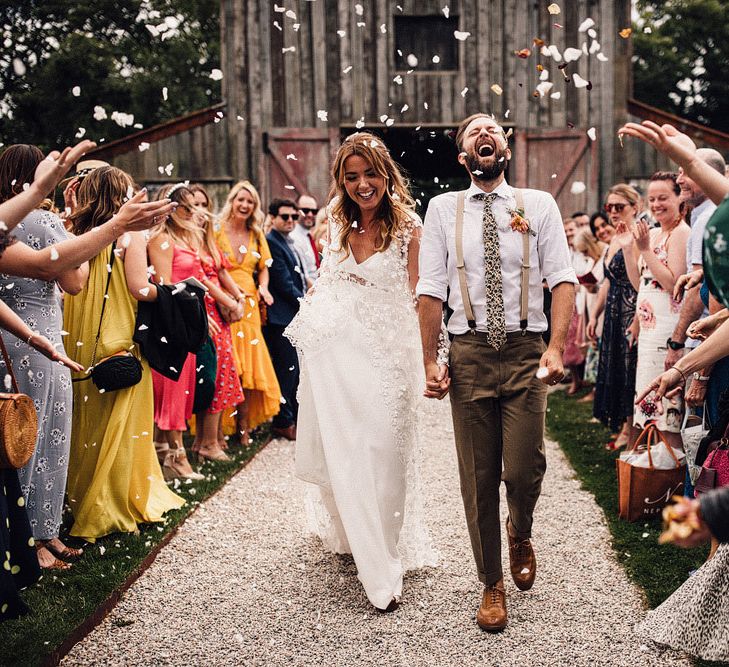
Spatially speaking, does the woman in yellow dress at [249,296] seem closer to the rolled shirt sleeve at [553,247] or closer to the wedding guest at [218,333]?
the wedding guest at [218,333]

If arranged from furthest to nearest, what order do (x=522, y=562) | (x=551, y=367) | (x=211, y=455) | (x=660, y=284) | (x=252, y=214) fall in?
(x=252, y=214) < (x=211, y=455) < (x=660, y=284) < (x=522, y=562) < (x=551, y=367)

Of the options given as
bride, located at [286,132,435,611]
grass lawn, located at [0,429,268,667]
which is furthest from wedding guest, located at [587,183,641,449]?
grass lawn, located at [0,429,268,667]

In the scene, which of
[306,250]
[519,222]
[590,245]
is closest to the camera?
[519,222]

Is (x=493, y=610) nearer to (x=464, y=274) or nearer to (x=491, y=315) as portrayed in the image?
(x=491, y=315)

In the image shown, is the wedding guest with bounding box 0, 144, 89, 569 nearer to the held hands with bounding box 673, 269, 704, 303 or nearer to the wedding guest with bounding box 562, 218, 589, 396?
the held hands with bounding box 673, 269, 704, 303

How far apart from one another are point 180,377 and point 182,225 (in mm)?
1192

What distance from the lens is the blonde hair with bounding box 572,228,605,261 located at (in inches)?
386

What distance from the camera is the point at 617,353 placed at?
6.73m

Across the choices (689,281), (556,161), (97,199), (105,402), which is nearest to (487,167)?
(689,281)

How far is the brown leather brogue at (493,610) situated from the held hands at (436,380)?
932 mm

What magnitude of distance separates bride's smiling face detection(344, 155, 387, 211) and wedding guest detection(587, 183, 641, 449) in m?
2.94

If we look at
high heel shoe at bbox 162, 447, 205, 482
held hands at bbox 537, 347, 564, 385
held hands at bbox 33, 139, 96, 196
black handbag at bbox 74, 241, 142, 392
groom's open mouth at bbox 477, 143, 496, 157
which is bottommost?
high heel shoe at bbox 162, 447, 205, 482

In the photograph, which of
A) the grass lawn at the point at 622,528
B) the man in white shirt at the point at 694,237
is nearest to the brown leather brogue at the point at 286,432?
the grass lawn at the point at 622,528

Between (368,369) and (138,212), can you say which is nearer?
(138,212)
